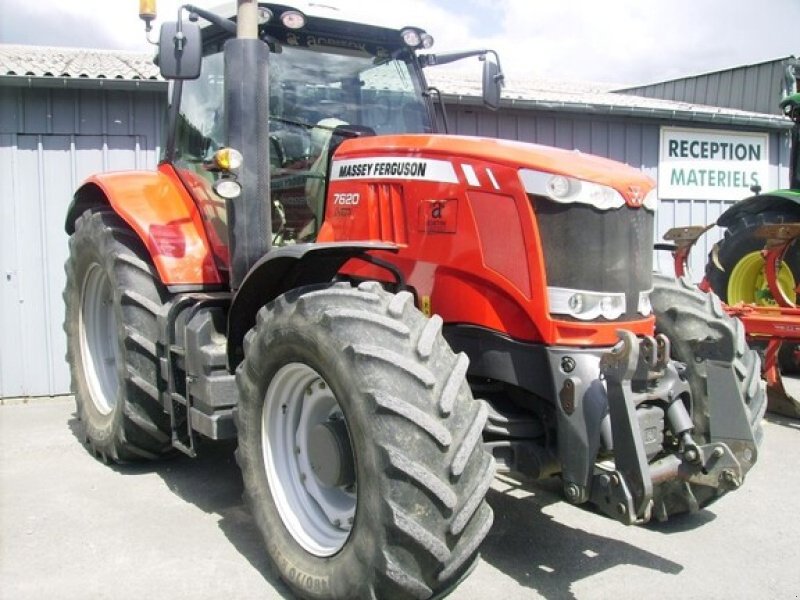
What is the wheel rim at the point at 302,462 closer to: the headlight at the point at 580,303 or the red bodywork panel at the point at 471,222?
the red bodywork panel at the point at 471,222

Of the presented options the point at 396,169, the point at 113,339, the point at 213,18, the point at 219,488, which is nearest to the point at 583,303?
the point at 396,169

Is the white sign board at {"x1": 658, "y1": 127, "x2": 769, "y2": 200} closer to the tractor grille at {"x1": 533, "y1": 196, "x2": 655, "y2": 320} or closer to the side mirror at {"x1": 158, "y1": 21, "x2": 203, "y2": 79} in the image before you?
the tractor grille at {"x1": 533, "y1": 196, "x2": 655, "y2": 320}

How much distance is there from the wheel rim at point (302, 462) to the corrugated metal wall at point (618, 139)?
5439 mm

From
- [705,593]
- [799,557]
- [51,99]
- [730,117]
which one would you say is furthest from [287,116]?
[730,117]

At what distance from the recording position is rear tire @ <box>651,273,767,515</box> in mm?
3336

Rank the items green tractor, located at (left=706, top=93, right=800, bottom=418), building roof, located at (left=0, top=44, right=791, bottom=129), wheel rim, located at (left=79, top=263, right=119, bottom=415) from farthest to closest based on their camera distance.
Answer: green tractor, located at (left=706, top=93, right=800, bottom=418) → building roof, located at (left=0, top=44, right=791, bottom=129) → wheel rim, located at (left=79, top=263, right=119, bottom=415)

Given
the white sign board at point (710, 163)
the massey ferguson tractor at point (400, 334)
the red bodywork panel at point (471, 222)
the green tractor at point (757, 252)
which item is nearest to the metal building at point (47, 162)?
the massey ferguson tractor at point (400, 334)

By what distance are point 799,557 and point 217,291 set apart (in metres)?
3.11

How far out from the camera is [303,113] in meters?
4.06

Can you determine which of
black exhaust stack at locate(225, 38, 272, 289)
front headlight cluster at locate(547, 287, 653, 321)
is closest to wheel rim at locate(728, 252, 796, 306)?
front headlight cluster at locate(547, 287, 653, 321)

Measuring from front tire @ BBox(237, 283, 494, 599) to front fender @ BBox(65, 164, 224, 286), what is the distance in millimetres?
1210

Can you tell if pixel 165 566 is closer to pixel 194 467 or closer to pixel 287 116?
pixel 194 467

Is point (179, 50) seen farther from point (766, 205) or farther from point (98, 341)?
point (766, 205)

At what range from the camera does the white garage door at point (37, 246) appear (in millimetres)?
6676
